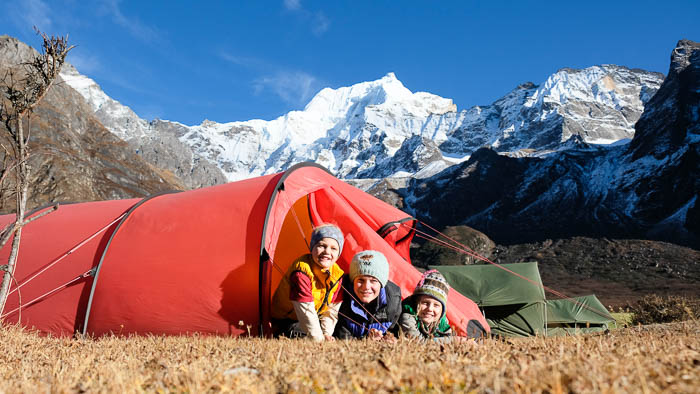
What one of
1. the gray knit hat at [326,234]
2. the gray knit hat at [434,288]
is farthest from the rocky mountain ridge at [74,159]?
the gray knit hat at [434,288]

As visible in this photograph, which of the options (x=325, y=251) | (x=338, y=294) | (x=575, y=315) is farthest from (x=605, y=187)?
(x=325, y=251)

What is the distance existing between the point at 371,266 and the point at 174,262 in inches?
142

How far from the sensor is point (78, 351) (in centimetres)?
454

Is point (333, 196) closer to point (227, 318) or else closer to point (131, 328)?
point (227, 318)

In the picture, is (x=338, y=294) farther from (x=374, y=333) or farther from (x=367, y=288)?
(x=374, y=333)

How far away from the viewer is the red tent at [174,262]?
6.77m

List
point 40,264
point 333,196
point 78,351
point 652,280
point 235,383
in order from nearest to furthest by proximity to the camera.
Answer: point 235,383 → point 78,351 → point 40,264 → point 333,196 → point 652,280

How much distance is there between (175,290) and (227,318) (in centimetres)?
101

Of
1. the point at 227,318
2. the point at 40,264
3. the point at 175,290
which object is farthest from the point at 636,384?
the point at 40,264

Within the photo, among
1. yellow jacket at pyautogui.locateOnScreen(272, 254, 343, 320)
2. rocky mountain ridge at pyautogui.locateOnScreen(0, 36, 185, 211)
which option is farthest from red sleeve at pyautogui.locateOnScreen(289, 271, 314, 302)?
rocky mountain ridge at pyautogui.locateOnScreen(0, 36, 185, 211)

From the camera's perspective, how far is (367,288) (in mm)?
5352

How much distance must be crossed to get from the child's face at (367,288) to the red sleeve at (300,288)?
0.61 meters

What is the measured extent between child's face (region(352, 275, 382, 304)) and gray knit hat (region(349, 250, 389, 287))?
0.21 ft

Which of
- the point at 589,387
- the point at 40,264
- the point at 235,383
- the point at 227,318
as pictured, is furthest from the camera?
the point at 40,264
